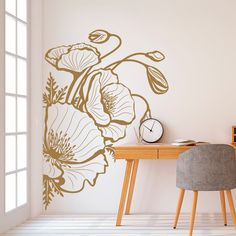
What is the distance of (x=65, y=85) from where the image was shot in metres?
4.56

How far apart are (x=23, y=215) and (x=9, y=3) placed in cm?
179

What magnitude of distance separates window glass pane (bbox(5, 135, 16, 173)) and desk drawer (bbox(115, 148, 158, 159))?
85cm

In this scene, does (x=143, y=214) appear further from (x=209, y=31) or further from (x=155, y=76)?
(x=209, y=31)

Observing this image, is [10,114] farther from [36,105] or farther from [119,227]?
[119,227]

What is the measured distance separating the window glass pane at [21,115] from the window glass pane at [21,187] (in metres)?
0.39

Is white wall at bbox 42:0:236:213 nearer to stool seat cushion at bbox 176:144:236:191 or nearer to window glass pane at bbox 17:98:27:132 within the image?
window glass pane at bbox 17:98:27:132

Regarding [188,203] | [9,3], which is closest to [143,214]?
[188,203]

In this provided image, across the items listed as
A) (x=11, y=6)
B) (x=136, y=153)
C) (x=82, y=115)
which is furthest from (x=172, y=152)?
(x=11, y=6)

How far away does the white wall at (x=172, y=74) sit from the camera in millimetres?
4457

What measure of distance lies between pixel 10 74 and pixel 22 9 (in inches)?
25.7

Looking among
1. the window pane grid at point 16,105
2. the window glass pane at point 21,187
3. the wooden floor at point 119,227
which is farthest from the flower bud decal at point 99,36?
the wooden floor at point 119,227

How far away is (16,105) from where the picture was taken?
4102 mm

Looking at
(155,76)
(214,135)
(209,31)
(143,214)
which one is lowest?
(143,214)

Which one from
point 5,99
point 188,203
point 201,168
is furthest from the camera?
point 188,203
